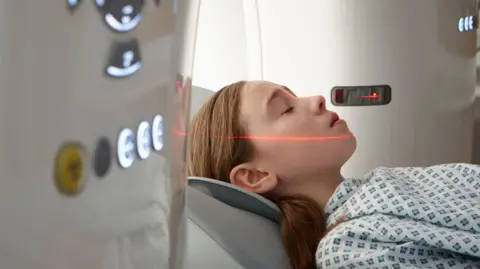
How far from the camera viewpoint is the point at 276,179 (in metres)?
0.85

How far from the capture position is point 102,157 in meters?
0.21

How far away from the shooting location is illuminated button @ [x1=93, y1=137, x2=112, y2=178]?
21 cm

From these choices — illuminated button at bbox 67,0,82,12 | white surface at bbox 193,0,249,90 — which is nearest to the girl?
white surface at bbox 193,0,249,90

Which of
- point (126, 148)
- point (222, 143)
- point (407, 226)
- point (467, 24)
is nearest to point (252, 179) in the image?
point (222, 143)

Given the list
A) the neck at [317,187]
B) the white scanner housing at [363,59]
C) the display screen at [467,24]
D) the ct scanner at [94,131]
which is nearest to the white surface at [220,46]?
the white scanner housing at [363,59]

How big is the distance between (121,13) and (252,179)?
66 cm

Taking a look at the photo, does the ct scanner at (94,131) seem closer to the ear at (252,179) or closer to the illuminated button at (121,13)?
the illuminated button at (121,13)

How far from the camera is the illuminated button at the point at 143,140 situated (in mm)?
235

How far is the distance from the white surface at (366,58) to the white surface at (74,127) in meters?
0.81

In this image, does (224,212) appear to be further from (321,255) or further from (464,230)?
(464,230)

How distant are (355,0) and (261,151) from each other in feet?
1.15

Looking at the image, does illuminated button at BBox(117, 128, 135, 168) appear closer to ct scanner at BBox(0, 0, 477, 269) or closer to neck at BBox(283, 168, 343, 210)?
ct scanner at BBox(0, 0, 477, 269)

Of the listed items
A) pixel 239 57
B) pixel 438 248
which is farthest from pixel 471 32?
pixel 438 248

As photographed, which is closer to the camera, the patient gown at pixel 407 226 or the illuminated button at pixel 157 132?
the illuminated button at pixel 157 132
